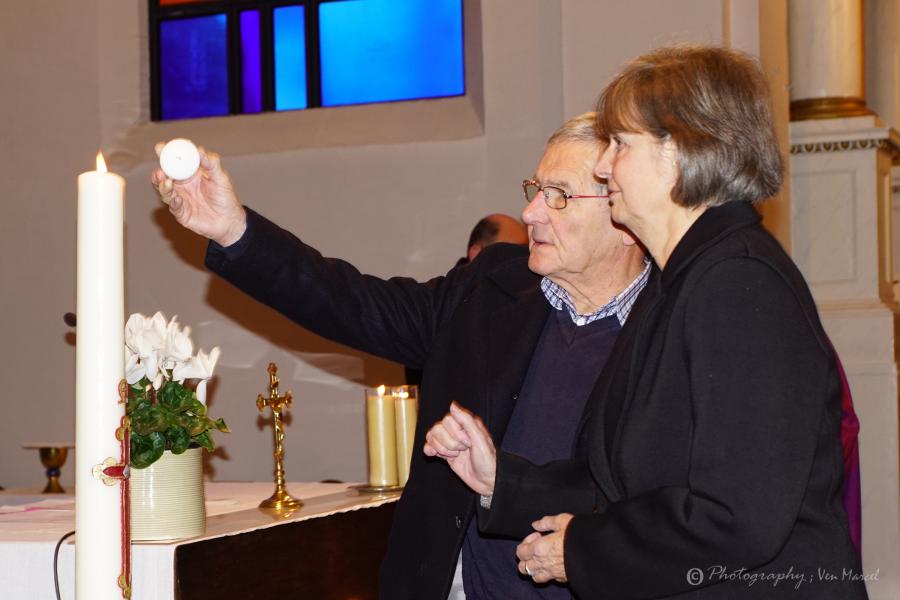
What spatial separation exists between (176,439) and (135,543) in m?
0.21

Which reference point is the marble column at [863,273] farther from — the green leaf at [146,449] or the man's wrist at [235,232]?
the green leaf at [146,449]

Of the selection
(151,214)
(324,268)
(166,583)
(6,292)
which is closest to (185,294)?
(151,214)

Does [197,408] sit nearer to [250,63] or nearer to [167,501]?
[167,501]

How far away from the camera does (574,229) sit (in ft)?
9.16

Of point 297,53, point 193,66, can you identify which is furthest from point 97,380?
point 193,66

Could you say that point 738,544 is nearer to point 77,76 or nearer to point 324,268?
point 324,268

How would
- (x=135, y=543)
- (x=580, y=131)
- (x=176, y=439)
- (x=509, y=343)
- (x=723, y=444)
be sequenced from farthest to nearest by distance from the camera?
1. (x=580, y=131)
2. (x=509, y=343)
3. (x=176, y=439)
4. (x=135, y=543)
5. (x=723, y=444)

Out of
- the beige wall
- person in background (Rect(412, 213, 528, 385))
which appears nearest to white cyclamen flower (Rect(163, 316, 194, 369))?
person in background (Rect(412, 213, 528, 385))

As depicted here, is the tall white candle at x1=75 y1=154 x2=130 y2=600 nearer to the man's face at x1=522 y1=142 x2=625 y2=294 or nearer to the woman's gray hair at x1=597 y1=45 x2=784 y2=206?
the woman's gray hair at x1=597 y1=45 x2=784 y2=206

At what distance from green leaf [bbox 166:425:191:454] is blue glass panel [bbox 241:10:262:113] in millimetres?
5683

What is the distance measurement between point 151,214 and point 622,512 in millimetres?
6201

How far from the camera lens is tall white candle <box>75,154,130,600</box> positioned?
133cm

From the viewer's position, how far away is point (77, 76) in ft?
25.5

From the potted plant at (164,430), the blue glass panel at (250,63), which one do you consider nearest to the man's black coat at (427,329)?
the potted plant at (164,430)
